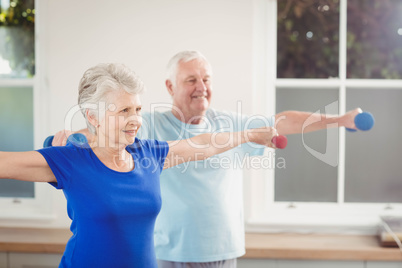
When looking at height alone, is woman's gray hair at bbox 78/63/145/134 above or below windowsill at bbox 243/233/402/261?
above

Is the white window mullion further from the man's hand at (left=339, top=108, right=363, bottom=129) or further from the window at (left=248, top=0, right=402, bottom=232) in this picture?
the man's hand at (left=339, top=108, right=363, bottom=129)

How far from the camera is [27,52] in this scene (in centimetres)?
257

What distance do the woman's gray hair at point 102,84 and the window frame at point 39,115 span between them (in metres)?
1.29

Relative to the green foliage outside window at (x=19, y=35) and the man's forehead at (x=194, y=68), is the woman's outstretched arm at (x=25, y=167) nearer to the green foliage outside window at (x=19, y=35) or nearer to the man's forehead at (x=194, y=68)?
the man's forehead at (x=194, y=68)

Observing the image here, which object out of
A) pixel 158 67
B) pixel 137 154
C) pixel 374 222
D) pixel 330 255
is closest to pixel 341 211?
pixel 374 222

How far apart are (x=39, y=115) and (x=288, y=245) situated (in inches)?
62.5

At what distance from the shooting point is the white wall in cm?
231

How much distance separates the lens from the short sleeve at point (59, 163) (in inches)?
47.5

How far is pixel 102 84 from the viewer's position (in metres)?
1.25

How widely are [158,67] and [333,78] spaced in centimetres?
102

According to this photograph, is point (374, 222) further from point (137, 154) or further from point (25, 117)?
point (25, 117)

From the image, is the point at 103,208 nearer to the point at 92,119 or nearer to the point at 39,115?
the point at 92,119

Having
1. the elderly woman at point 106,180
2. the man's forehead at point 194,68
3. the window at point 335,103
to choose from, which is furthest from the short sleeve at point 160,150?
the window at point 335,103

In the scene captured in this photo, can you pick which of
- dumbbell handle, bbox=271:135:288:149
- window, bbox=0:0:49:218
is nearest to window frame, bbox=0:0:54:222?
window, bbox=0:0:49:218
